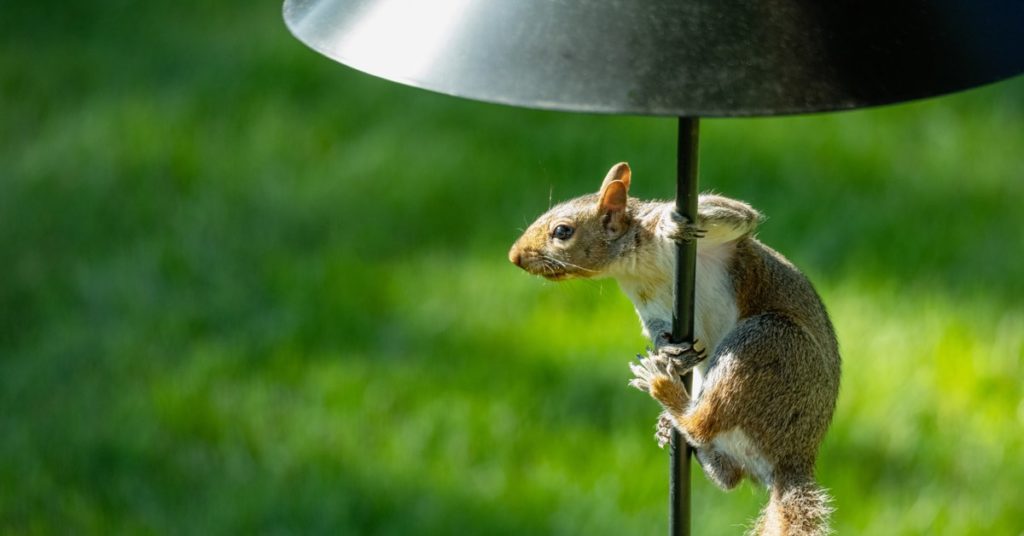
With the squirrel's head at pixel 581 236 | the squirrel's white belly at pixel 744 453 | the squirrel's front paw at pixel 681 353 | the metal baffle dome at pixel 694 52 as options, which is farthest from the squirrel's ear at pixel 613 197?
the metal baffle dome at pixel 694 52

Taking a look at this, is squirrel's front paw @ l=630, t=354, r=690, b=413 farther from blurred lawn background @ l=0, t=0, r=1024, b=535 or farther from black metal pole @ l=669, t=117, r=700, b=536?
blurred lawn background @ l=0, t=0, r=1024, b=535

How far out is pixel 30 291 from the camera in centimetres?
347

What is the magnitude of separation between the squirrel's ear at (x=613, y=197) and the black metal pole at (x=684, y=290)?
0.17 meters

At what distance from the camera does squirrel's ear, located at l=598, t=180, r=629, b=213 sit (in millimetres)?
1558

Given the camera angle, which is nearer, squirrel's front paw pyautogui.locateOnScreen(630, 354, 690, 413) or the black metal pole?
the black metal pole

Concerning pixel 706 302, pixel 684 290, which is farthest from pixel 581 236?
pixel 684 290

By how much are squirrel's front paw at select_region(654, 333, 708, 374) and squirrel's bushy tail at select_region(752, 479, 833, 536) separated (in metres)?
0.17

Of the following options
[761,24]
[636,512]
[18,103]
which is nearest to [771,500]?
[761,24]

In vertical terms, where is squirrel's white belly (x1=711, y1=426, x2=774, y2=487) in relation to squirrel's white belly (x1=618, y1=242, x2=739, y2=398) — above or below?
below

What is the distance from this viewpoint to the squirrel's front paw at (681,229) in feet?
4.39

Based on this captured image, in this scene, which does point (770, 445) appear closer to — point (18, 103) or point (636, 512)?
point (636, 512)

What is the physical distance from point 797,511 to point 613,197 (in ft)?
1.28

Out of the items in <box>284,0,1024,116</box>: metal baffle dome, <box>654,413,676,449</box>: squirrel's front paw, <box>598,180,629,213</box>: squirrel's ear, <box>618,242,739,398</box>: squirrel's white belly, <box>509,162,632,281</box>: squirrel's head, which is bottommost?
<box>654,413,676,449</box>: squirrel's front paw

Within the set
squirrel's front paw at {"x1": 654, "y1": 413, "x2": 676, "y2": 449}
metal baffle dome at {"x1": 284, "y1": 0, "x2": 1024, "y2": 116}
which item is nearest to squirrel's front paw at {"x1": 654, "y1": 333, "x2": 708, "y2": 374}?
squirrel's front paw at {"x1": 654, "y1": 413, "x2": 676, "y2": 449}
